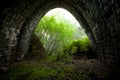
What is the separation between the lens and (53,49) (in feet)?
38.9

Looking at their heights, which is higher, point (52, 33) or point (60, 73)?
point (52, 33)

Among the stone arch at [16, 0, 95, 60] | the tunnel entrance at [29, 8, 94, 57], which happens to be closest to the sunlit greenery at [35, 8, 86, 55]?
the tunnel entrance at [29, 8, 94, 57]

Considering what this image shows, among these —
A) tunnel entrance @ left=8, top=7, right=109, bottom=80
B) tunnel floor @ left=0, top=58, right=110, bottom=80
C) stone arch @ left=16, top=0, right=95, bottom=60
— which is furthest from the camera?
stone arch @ left=16, top=0, right=95, bottom=60

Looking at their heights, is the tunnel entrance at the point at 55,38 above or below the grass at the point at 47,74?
above

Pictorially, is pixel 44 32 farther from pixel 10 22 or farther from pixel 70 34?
pixel 10 22

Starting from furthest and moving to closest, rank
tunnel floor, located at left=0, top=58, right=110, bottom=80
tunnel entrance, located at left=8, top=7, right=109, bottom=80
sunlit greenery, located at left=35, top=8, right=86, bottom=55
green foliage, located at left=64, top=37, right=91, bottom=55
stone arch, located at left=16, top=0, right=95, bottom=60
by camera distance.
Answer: sunlit greenery, located at left=35, top=8, right=86, bottom=55, green foliage, located at left=64, top=37, right=91, bottom=55, stone arch, located at left=16, top=0, right=95, bottom=60, tunnel entrance, located at left=8, top=7, right=109, bottom=80, tunnel floor, located at left=0, top=58, right=110, bottom=80

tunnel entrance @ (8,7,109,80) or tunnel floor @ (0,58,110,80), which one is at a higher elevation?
tunnel entrance @ (8,7,109,80)

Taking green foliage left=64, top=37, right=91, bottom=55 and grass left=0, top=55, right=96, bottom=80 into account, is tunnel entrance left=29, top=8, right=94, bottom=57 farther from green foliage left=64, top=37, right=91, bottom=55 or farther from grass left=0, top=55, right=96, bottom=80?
Result: grass left=0, top=55, right=96, bottom=80

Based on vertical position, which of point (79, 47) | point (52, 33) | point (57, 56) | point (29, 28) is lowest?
point (57, 56)

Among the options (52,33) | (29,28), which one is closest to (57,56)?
(29,28)

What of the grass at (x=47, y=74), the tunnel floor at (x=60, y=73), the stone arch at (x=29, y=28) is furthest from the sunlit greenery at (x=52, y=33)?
the grass at (x=47, y=74)

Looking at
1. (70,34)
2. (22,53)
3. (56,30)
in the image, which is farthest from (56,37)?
(22,53)

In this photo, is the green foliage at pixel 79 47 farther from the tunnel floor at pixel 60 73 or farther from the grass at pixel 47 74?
the grass at pixel 47 74

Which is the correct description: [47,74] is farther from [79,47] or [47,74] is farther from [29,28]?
[79,47]
